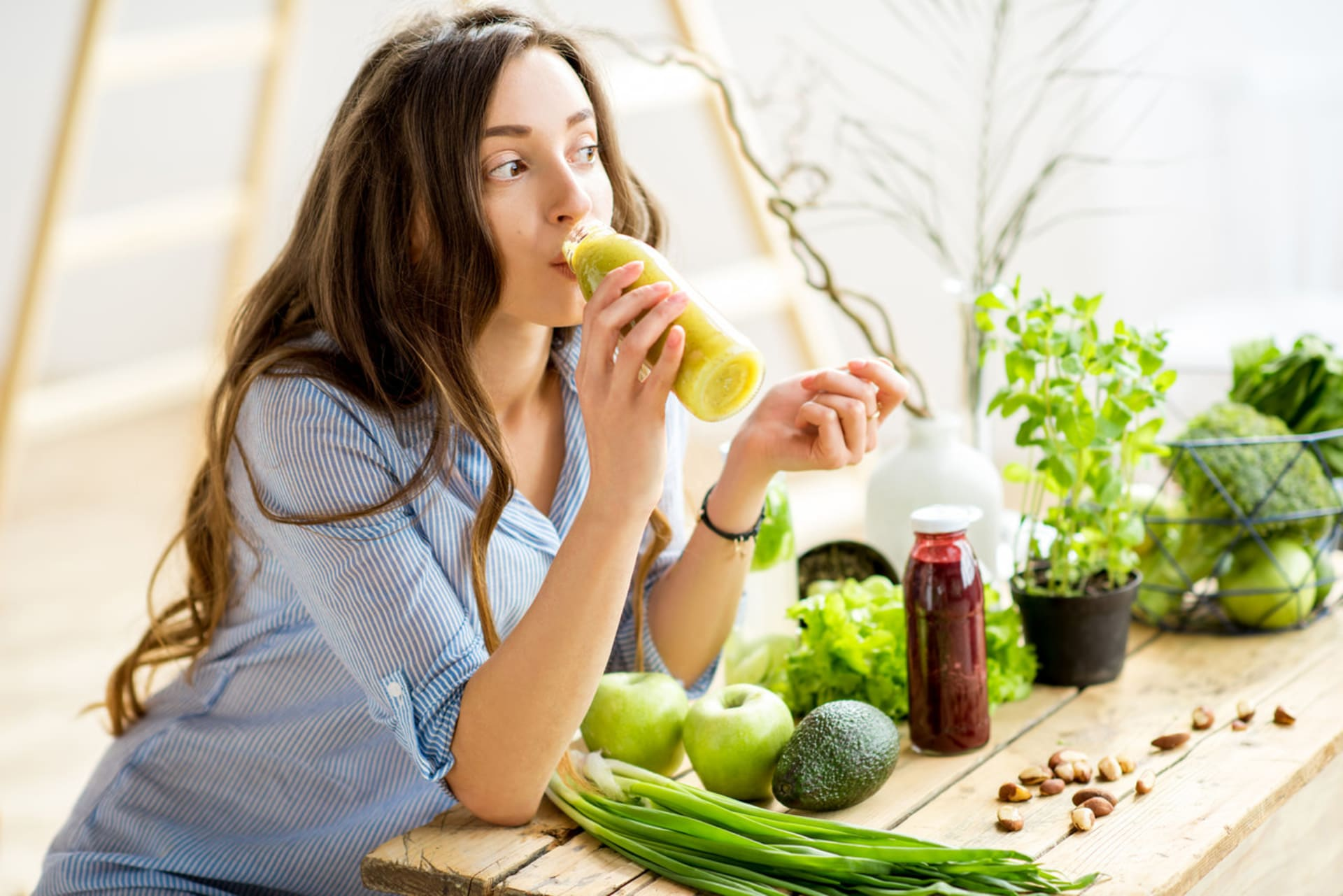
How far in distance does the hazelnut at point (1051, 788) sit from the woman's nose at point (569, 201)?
2.16 ft

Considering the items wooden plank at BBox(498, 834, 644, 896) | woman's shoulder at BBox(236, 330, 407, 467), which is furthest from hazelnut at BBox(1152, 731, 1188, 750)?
woman's shoulder at BBox(236, 330, 407, 467)

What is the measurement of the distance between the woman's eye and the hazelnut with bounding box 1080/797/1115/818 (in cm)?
76

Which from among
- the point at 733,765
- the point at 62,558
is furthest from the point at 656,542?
the point at 62,558

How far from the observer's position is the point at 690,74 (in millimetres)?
2902

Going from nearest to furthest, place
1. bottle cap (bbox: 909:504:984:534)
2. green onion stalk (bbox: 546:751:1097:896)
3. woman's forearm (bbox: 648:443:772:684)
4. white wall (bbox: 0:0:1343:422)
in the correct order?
green onion stalk (bbox: 546:751:1097:896), bottle cap (bbox: 909:504:984:534), woman's forearm (bbox: 648:443:772:684), white wall (bbox: 0:0:1343:422)

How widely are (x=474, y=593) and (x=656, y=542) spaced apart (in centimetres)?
31

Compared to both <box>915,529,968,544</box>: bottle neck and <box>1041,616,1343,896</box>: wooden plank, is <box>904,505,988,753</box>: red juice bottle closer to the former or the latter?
<box>915,529,968,544</box>: bottle neck

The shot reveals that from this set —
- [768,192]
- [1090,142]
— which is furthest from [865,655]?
[1090,142]

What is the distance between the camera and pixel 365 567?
1192 millimetres

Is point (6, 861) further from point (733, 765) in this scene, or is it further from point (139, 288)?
point (139, 288)

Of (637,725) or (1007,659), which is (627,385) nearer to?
(637,725)

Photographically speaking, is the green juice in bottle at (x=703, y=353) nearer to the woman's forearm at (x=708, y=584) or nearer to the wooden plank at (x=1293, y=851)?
the woman's forearm at (x=708, y=584)

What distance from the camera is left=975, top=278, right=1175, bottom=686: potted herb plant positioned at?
1332mm

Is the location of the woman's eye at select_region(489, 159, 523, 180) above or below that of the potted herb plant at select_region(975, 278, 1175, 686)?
above
